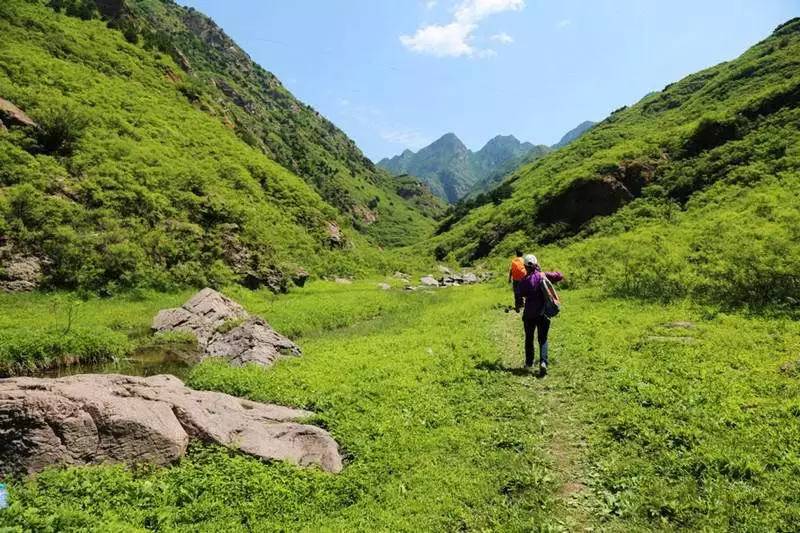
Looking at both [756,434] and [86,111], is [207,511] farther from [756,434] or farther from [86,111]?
[86,111]

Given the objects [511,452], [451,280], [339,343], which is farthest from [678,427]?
[451,280]

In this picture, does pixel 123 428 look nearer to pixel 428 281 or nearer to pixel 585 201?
pixel 428 281

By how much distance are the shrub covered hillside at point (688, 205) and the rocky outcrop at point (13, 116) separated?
48.9 meters

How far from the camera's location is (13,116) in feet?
135

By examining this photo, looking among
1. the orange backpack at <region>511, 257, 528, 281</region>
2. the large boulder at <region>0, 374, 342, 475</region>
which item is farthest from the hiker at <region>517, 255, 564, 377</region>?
the large boulder at <region>0, 374, 342, 475</region>

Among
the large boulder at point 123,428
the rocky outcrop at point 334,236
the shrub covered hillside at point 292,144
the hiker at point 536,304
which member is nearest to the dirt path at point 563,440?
the hiker at point 536,304

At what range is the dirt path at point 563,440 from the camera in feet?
31.2

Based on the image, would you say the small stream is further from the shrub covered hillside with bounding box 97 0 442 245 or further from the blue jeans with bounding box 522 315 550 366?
the shrub covered hillside with bounding box 97 0 442 245

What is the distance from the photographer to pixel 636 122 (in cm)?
11206

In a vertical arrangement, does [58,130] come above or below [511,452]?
above

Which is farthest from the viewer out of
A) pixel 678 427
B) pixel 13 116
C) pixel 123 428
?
pixel 13 116

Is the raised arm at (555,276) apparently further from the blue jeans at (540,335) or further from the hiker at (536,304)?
the blue jeans at (540,335)

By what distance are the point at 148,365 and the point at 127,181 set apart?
27101 millimetres

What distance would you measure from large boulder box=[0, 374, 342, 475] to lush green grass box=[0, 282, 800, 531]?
467mm
